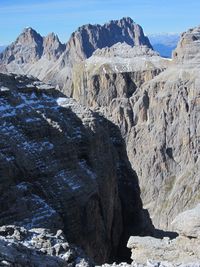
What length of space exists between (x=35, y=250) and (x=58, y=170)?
25.4 metres

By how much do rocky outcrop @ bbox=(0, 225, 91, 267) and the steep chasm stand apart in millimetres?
11669

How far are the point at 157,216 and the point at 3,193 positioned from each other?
123m

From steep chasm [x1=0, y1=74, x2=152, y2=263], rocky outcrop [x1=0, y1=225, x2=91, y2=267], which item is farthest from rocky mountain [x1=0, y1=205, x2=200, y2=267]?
steep chasm [x1=0, y1=74, x2=152, y2=263]

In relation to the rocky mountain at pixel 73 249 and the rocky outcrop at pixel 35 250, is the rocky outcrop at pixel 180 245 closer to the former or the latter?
the rocky mountain at pixel 73 249

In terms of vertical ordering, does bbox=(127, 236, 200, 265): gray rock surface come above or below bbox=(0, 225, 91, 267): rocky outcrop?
below

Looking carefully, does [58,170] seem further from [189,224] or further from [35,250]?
[35,250]

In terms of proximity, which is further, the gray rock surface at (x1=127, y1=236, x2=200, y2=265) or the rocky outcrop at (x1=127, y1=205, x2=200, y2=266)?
the gray rock surface at (x1=127, y1=236, x2=200, y2=265)

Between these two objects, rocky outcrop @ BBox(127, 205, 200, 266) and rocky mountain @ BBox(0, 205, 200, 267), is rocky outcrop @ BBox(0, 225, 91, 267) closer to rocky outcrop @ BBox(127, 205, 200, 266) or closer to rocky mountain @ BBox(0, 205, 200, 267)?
rocky mountain @ BBox(0, 205, 200, 267)

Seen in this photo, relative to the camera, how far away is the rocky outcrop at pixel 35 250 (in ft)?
88.1

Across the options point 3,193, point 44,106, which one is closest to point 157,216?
point 44,106

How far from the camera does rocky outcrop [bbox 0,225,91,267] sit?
2686 cm

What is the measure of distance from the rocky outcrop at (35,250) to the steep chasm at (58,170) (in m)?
11.7

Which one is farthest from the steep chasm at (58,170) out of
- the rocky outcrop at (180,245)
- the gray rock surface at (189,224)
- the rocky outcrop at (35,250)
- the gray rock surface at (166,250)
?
the gray rock surface at (189,224)

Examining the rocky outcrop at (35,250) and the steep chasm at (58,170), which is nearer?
the rocky outcrop at (35,250)
